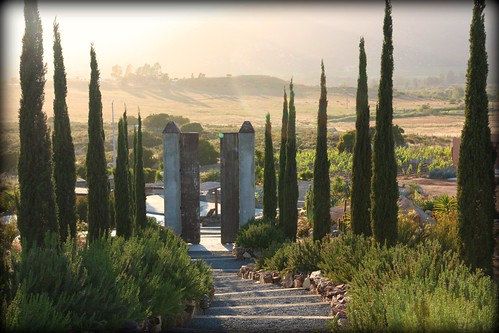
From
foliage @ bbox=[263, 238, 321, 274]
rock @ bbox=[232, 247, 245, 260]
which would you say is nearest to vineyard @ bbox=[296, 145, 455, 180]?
rock @ bbox=[232, 247, 245, 260]

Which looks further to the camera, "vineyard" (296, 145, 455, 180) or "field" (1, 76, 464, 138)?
"field" (1, 76, 464, 138)

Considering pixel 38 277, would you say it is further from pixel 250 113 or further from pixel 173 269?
pixel 250 113

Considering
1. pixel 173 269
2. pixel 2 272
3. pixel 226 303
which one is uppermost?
pixel 2 272

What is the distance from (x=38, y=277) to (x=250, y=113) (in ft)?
346

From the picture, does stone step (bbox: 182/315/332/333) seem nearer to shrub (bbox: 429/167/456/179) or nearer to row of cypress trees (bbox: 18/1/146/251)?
row of cypress trees (bbox: 18/1/146/251)

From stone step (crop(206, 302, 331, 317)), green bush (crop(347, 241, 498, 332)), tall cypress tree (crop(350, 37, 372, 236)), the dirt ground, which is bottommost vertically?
the dirt ground

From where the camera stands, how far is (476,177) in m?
9.02

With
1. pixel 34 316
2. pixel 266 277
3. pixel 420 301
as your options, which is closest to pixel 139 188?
pixel 266 277

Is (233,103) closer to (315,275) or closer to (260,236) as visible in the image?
(260,236)

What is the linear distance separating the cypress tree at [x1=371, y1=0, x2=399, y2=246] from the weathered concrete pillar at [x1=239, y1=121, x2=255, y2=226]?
336 inches

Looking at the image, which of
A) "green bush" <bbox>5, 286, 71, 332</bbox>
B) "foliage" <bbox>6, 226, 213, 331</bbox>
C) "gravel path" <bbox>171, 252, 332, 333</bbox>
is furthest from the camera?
"gravel path" <bbox>171, 252, 332, 333</bbox>

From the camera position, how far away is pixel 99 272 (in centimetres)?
734

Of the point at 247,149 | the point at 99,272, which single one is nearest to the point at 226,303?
the point at 99,272

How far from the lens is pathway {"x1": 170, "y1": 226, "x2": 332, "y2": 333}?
307 inches
